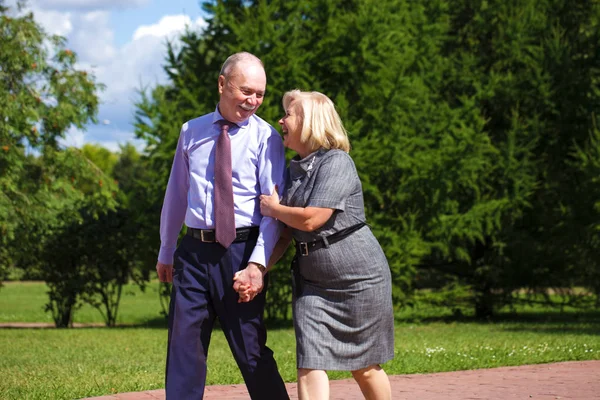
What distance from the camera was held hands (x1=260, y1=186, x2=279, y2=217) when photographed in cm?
448

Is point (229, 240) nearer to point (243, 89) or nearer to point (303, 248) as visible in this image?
point (303, 248)

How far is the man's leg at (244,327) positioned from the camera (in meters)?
4.56

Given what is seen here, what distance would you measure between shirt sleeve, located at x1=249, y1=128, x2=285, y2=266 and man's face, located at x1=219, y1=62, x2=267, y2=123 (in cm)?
20

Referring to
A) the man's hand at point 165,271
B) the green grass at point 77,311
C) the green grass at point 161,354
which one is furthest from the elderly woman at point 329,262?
the green grass at point 77,311

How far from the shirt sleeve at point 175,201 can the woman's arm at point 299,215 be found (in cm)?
55

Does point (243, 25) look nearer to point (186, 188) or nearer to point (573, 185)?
point (573, 185)

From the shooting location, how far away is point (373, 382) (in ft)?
15.2

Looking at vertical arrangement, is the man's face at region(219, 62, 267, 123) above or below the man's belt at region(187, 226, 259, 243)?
above

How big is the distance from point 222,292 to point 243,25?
43.1 feet

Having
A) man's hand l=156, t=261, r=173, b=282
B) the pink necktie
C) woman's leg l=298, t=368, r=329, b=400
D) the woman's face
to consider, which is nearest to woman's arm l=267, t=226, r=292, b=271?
the pink necktie

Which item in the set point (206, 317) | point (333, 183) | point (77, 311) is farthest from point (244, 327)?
point (77, 311)

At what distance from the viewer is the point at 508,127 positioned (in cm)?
2078

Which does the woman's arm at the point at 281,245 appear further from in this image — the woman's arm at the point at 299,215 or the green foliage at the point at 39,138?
the green foliage at the point at 39,138

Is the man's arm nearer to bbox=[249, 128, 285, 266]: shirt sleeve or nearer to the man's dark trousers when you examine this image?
the man's dark trousers
